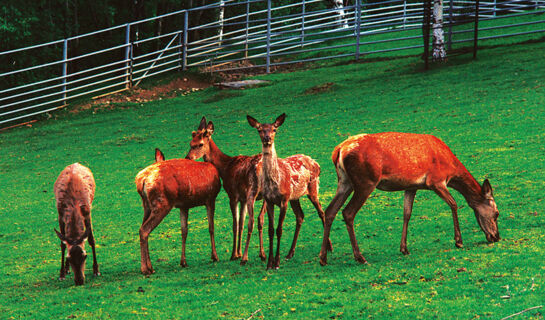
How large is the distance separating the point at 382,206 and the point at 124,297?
6261 millimetres

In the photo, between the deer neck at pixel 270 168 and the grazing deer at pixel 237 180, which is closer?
the deer neck at pixel 270 168

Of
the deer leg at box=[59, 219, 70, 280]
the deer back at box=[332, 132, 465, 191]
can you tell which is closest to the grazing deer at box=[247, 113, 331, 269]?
the deer back at box=[332, 132, 465, 191]

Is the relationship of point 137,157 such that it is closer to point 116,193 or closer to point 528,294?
point 116,193

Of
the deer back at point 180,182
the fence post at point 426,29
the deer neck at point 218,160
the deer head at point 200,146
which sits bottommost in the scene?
the deer back at point 180,182

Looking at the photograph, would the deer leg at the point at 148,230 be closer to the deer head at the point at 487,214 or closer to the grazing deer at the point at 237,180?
the grazing deer at the point at 237,180

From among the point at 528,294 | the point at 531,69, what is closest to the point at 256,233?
the point at 528,294

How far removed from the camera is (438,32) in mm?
26531

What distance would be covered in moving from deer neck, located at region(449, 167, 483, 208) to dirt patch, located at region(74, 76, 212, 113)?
65.3 feet

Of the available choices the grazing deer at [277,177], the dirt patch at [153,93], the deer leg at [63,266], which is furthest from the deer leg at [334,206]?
the dirt patch at [153,93]

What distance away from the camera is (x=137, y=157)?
20250mm

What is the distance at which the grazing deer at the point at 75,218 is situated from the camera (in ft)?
33.8

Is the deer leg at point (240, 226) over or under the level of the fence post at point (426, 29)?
under

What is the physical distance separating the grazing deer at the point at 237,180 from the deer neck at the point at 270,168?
0.80m

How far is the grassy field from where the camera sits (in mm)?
8688
